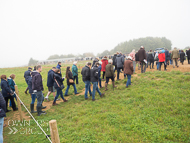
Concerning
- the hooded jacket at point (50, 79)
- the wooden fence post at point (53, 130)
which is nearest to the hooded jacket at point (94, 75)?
the hooded jacket at point (50, 79)

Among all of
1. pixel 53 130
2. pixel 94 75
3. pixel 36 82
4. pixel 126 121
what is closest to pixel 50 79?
pixel 36 82

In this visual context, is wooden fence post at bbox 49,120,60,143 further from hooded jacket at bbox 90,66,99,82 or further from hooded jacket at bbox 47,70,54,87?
hooded jacket at bbox 47,70,54,87

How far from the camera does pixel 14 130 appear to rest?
4.65 meters

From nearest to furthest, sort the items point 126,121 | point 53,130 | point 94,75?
1. point 53,130
2. point 126,121
3. point 94,75

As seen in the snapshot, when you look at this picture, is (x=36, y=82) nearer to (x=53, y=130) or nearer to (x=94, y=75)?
(x=94, y=75)

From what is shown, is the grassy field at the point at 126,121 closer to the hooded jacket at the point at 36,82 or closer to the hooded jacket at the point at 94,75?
the hooded jacket at the point at 94,75

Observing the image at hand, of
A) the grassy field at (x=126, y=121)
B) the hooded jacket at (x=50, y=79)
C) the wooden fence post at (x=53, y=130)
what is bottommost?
the grassy field at (x=126, y=121)

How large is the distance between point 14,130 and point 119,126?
4.31 meters

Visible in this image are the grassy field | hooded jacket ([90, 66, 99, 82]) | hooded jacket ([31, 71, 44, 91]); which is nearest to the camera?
the grassy field

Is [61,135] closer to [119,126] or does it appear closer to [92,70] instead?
[119,126]

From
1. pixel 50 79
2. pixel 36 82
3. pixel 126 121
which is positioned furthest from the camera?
pixel 50 79

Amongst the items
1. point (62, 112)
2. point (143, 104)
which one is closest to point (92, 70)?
point (62, 112)

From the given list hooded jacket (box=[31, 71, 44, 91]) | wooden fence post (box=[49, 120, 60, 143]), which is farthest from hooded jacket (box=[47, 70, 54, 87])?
wooden fence post (box=[49, 120, 60, 143])

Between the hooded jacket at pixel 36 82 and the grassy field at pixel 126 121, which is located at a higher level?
the hooded jacket at pixel 36 82
